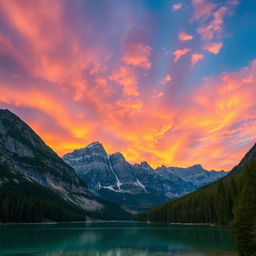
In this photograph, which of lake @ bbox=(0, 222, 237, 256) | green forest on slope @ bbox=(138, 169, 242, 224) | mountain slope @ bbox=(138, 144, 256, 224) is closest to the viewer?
lake @ bbox=(0, 222, 237, 256)

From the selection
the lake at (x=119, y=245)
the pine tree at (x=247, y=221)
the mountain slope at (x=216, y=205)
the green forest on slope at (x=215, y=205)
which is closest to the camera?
the pine tree at (x=247, y=221)

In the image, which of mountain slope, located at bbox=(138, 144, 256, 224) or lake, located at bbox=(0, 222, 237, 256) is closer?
lake, located at bbox=(0, 222, 237, 256)

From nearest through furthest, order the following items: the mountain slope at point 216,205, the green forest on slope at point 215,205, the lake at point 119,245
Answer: the lake at point 119,245
the mountain slope at point 216,205
the green forest on slope at point 215,205

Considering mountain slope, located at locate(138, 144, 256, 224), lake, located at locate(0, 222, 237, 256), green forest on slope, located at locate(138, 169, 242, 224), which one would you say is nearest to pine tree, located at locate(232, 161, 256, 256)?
lake, located at locate(0, 222, 237, 256)

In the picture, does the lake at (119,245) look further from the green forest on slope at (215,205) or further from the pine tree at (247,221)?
the green forest on slope at (215,205)

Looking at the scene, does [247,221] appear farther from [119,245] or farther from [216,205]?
[216,205]

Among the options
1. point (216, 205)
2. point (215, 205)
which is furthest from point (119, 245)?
point (215, 205)

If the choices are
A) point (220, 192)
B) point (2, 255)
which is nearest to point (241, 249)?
point (2, 255)

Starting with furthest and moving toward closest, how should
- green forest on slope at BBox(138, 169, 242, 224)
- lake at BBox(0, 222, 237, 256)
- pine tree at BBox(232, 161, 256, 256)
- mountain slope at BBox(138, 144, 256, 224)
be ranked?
green forest on slope at BBox(138, 169, 242, 224), mountain slope at BBox(138, 144, 256, 224), lake at BBox(0, 222, 237, 256), pine tree at BBox(232, 161, 256, 256)

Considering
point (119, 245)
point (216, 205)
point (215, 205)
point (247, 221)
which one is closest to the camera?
point (247, 221)

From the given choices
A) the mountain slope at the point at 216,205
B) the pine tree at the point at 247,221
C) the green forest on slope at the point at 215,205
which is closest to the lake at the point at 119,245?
the pine tree at the point at 247,221

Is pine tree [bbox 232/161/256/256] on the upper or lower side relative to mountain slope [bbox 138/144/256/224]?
lower

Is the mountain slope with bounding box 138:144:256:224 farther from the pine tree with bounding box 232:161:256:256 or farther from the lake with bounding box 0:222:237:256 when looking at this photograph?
the pine tree with bounding box 232:161:256:256

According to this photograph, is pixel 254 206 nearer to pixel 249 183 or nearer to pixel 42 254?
pixel 249 183
